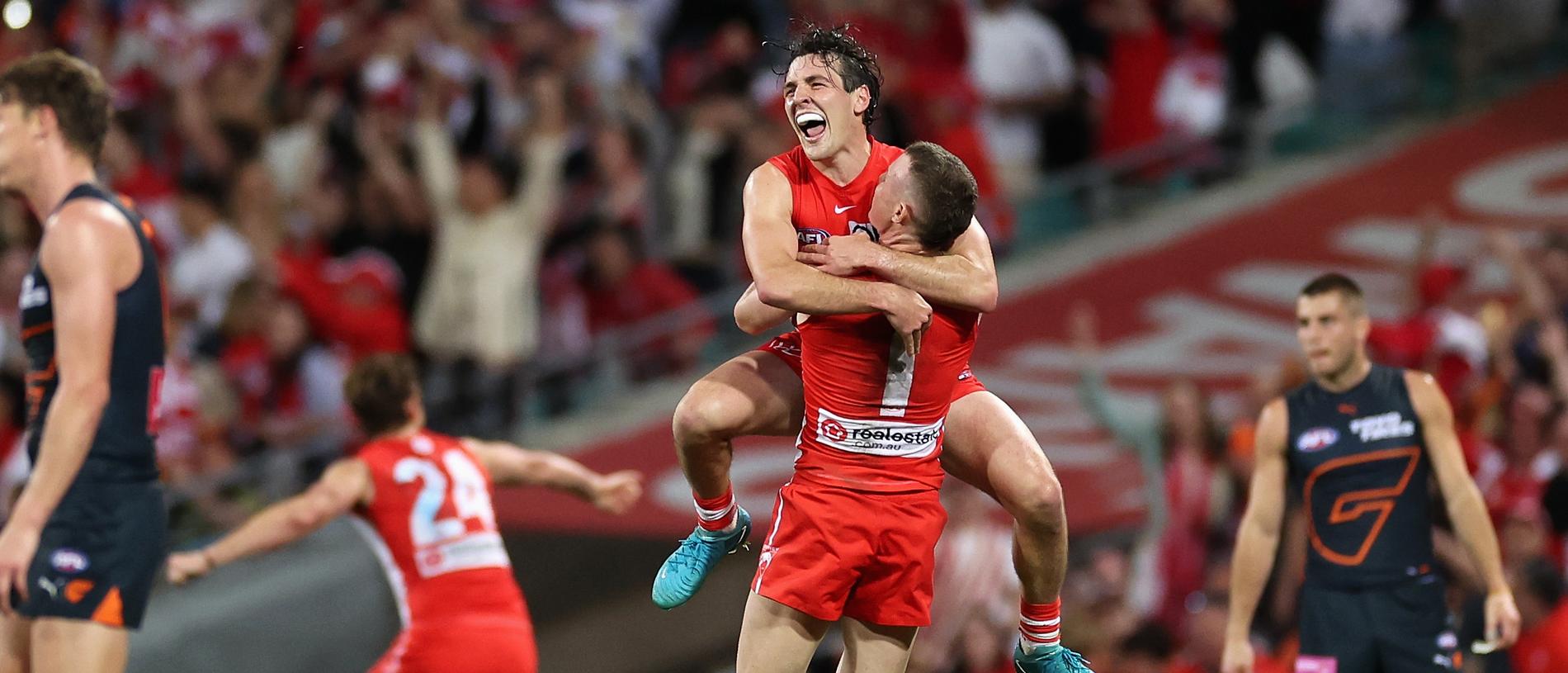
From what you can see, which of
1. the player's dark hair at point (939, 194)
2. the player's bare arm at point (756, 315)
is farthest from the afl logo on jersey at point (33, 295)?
the player's dark hair at point (939, 194)

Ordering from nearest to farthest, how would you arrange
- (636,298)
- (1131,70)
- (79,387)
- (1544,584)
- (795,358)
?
(79,387) < (795,358) < (1544,584) < (636,298) < (1131,70)

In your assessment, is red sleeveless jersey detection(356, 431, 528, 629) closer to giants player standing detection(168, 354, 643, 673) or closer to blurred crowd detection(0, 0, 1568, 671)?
giants player standing detection(168, 354, 643, 673)

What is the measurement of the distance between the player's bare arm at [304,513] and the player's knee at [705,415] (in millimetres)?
1613

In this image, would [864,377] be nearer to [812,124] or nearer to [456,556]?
[812,124]

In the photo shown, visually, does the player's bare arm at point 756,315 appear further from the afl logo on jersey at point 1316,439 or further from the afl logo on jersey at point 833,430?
the afl logo on jersey at point 1316,439

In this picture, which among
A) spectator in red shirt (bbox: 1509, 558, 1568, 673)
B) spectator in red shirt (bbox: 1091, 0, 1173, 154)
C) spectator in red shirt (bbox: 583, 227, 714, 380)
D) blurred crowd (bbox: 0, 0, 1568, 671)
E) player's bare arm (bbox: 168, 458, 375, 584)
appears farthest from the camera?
spectator in red shirt (bbox: 1091, 0, 1173, 154)

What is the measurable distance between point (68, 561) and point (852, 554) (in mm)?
2179

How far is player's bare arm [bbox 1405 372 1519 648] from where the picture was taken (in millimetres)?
6484

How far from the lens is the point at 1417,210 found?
13.9 meters

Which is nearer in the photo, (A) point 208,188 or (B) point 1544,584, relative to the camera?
(B) point 1544,584

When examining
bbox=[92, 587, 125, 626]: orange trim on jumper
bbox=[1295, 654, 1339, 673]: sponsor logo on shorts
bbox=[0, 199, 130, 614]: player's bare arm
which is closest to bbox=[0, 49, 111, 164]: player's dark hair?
bbox=[0, 199, 130, 614]: player's bare arm

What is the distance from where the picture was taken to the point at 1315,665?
6891mm

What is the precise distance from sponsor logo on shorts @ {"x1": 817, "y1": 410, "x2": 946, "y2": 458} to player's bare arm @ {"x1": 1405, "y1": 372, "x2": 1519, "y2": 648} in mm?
2369

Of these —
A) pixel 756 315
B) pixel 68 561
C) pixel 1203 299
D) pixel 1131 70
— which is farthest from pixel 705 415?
pixel 1131 70
